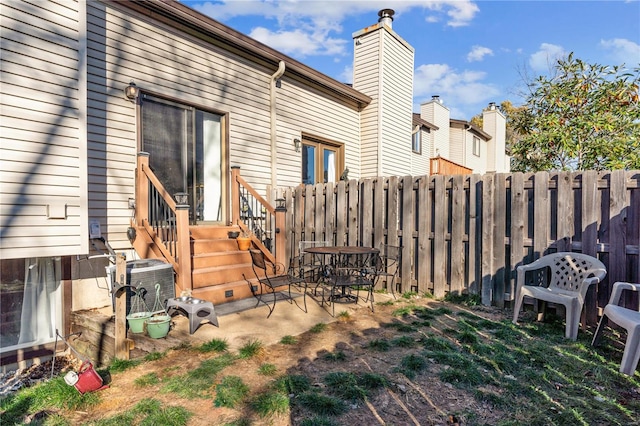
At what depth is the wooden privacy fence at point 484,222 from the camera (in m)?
3.98

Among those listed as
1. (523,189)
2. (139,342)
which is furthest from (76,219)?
(523,189)

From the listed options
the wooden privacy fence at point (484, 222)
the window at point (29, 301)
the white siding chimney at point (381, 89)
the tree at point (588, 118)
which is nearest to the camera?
the wooden privacy fence at point (484, 222)

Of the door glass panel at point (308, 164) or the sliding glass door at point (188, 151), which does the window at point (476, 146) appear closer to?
the door glass panel at point (308, 164)

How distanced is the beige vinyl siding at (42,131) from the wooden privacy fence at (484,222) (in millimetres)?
3885

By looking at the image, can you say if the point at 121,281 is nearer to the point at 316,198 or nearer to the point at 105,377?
the point at 105,377

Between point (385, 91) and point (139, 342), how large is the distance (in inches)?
344

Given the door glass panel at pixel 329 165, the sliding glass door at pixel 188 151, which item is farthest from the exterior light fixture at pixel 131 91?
the door glass panel at pixel 329 165

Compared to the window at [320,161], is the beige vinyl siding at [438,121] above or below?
above

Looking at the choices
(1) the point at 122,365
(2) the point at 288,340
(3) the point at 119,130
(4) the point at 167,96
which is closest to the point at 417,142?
(4) the point at 167,96

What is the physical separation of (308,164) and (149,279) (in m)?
5.28

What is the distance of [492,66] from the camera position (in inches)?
659

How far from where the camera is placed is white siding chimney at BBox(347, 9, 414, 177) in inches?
383

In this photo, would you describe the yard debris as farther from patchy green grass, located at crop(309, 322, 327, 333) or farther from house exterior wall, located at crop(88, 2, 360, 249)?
patchy green grass, located at crop(309, 322, 327, 333)

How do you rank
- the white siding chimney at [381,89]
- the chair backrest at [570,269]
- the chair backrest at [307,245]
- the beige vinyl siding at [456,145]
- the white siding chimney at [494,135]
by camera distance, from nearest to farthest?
the chair backrest at [570,269], the chair backrest at [307,245], the white siding chimney at [381,89], the beige vinyl siding at [456,145], the white siding chimney at [494,135]
